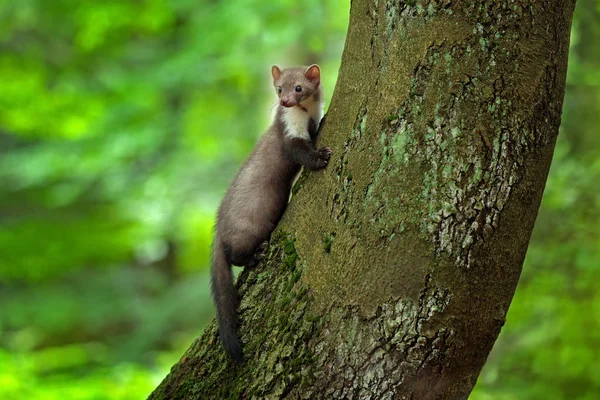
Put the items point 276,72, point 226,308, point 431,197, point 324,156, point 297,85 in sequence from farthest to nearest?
point 276,72, point 297,85, point 226,308, point 324,156, point 431,197

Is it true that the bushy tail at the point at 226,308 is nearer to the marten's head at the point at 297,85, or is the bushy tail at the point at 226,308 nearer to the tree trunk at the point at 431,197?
the tree trunk at the point at 431,197

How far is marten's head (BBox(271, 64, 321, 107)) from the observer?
181 inches

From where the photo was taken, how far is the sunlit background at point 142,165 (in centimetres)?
602

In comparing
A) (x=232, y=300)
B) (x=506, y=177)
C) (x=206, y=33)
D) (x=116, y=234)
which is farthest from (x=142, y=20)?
(x=506, y=177)

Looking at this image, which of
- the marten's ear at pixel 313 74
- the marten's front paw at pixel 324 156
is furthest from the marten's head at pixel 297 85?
the marten's front paw at pixel 324 156

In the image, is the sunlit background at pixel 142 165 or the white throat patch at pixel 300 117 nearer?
the white throat patch at pixel 300 117

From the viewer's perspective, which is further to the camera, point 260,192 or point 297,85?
point 297,85

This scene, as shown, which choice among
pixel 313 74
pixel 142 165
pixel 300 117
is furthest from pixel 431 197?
pixel 142 165

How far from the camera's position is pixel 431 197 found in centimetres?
262

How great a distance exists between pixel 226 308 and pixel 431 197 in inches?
45.1

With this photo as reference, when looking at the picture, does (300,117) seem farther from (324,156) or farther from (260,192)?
(324,156)

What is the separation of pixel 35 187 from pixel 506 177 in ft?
35.4

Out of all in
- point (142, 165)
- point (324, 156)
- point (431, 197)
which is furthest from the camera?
point (142, 165)

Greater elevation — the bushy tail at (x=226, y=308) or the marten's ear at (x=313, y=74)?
the marten's ear at (x=313, y=74)
